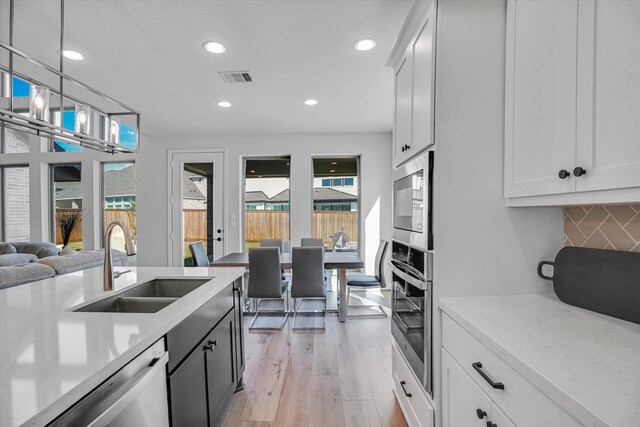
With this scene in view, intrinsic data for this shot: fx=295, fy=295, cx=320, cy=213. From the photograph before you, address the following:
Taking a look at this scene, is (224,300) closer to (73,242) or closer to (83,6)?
(83,6)

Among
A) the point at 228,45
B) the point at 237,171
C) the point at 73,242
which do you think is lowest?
the point at 73,242

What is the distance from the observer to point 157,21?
206 cm

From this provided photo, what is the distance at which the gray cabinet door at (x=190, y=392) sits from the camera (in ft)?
3.84

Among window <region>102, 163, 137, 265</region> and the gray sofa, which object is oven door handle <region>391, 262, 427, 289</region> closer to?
the gray sofa

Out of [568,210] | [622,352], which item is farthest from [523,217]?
[622,352]

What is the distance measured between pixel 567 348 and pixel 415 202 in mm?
847

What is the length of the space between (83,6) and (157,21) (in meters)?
0.43

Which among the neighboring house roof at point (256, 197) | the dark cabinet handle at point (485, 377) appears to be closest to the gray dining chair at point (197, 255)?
the neighboring house roof at point (256, 197)

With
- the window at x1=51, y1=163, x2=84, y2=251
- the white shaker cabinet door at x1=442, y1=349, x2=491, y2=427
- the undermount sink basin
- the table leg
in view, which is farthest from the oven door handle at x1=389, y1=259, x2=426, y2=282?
the window at x1=51, y1=163, x2=84, y2=251

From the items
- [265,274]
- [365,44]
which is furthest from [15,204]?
[365,44]

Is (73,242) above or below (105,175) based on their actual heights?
below

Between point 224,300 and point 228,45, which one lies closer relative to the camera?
point 224,300

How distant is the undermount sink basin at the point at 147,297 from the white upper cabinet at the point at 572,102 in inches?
68.0

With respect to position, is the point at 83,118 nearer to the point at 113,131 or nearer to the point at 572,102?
the point at 113,131
